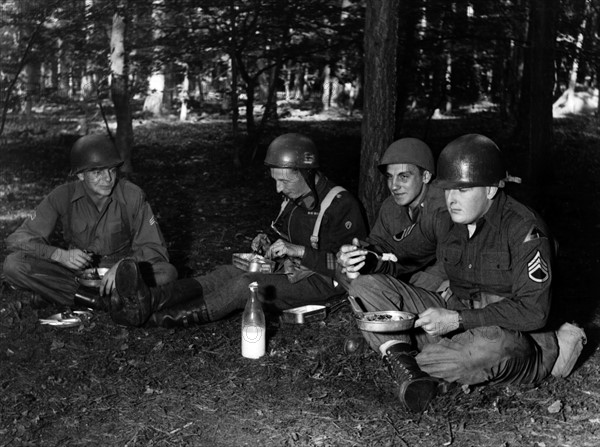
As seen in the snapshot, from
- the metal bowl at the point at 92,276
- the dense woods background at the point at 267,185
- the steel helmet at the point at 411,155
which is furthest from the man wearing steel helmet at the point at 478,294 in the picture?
the metal bowl at the point at 92,276

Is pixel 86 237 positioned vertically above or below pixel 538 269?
below

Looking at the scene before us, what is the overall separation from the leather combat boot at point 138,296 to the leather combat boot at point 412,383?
2.11 metres

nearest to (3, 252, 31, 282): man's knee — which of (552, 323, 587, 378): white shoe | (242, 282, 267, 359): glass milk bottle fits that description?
(242, 282, 267, 359): glass milk bottle

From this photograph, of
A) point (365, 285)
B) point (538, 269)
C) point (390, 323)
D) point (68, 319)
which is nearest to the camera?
point (538, 269)

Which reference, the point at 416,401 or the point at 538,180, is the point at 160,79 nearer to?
the point at 538,180

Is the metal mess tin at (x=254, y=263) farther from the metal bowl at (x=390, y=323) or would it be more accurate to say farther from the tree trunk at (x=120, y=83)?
the tree trunk at (x=120, y=83)

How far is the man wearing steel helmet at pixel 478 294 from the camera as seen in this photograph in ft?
15.9

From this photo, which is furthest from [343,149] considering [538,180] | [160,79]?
[160,79]

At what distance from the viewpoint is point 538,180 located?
12.6m

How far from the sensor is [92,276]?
22.1 feet

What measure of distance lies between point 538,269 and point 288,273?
243cm

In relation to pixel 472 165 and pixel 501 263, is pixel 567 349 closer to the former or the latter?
pixel 501 263

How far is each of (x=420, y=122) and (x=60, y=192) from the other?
14.9 metres

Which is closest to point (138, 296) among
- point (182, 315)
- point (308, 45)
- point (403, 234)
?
point (182, 315)
